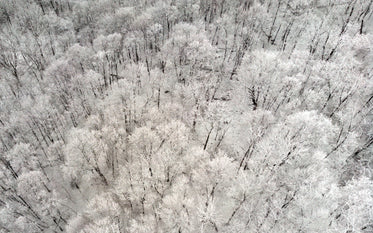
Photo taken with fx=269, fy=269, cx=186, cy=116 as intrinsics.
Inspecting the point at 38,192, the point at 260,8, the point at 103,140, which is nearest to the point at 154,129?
the point at 103,140

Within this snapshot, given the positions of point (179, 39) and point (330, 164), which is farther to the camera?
point (179, 39)

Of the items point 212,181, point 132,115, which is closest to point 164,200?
point 212,181

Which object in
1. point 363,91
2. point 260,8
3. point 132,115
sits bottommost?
point 132,115

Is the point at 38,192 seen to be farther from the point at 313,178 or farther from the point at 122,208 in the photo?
the point at 313,178

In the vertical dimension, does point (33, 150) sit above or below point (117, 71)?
below

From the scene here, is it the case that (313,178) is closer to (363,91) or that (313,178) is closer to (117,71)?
(363,91)

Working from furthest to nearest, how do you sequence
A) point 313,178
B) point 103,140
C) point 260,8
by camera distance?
point 260,8 < point 103,140 < point 313,178

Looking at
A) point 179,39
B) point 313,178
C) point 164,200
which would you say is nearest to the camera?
point 313,178
